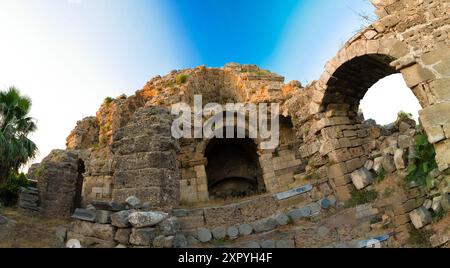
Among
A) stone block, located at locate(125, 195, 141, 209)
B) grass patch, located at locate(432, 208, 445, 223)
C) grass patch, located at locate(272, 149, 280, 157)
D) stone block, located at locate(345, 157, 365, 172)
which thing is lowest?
grass patch, located at locate(432, 208, 445, 223)

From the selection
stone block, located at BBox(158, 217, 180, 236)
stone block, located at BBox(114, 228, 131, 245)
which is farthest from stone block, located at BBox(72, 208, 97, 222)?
stone block, located at BBox(158, 217, 180, 236)

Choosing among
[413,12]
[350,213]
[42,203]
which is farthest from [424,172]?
[42,203]

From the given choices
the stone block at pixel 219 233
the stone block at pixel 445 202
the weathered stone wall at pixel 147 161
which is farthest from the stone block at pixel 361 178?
the weathered stone wall at pixel 147 161

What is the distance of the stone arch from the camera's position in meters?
4.86

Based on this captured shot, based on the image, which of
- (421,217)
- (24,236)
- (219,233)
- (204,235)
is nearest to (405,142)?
(421,217)

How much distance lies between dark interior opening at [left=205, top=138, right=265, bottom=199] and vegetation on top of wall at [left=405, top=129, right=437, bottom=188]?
7919mm

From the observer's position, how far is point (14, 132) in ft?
31.6

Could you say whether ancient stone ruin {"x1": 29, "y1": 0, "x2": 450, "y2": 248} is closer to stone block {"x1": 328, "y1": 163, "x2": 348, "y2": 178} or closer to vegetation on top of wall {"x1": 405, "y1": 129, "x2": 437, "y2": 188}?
stone block {"x1": 328, "y1": 163, "x2": 348, "y2": 178}

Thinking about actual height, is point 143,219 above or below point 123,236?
above

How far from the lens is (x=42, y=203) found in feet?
29.4

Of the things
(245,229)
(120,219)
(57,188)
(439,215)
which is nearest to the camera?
(120,219)

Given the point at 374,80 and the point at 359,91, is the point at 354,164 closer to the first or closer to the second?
the point at 359,91

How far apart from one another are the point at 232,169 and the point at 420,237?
934 cm
